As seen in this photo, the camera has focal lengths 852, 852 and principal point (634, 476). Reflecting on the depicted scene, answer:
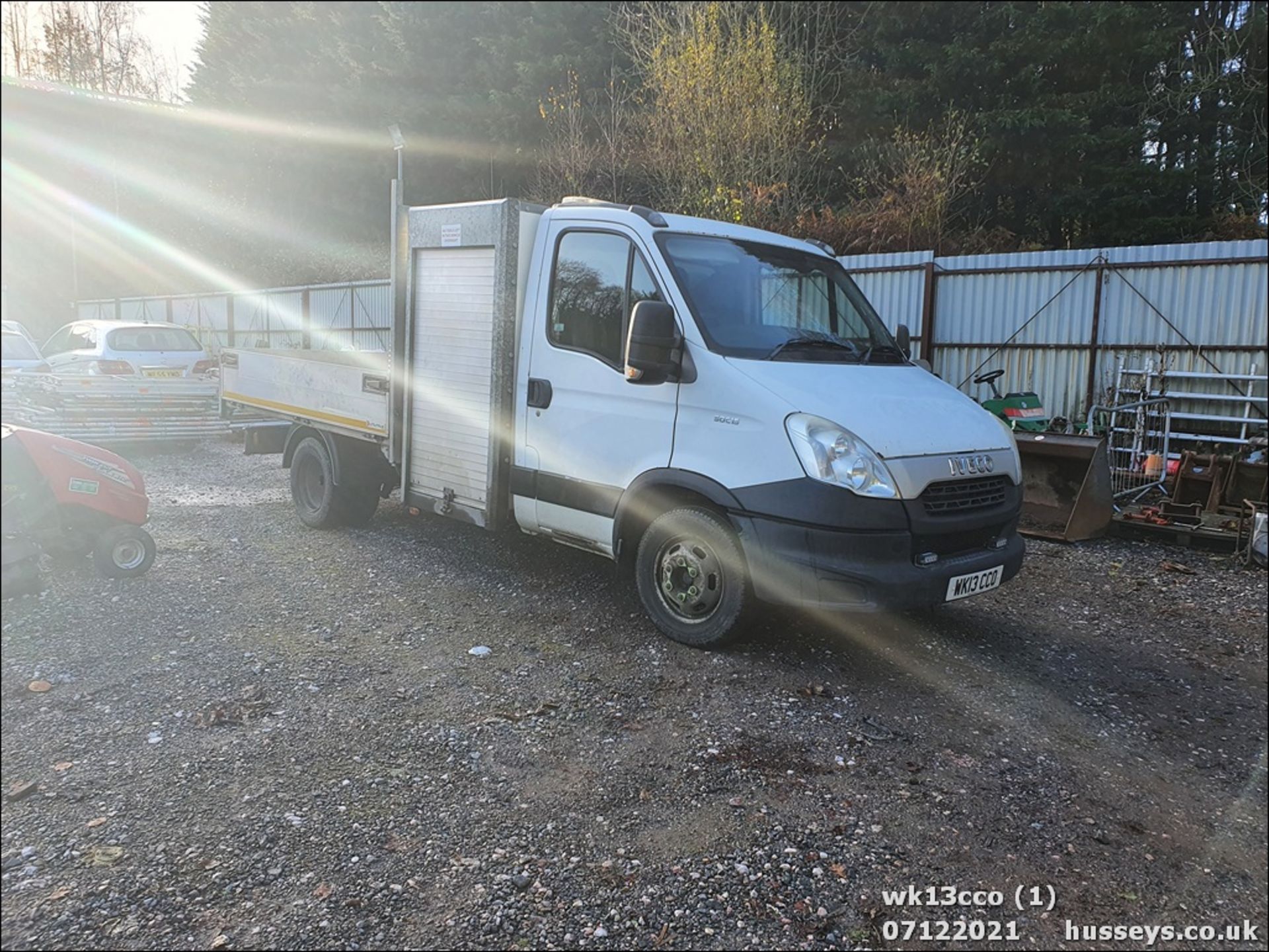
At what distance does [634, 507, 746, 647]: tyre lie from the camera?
4434 millimetres

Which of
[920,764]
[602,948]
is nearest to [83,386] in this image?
[602,948]

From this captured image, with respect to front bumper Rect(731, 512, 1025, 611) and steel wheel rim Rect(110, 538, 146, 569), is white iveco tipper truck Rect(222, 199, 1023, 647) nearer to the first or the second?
front bumper Rect(731, 512, 1025, 611)

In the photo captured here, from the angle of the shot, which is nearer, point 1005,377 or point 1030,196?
point 1005,377

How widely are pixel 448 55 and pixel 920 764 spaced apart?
22532mm

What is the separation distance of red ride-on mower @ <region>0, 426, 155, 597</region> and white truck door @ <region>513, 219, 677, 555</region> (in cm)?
217

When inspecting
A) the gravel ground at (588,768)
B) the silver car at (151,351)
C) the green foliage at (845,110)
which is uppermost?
the green foliage at (845,110)

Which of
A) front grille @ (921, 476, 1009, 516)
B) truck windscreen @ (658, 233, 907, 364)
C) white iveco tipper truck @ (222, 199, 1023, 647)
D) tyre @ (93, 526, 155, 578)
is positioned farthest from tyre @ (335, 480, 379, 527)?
front grille @ (921, 476, 1009, 516)

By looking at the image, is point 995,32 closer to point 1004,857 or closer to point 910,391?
point 910,391

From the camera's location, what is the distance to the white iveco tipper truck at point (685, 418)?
4094 mm

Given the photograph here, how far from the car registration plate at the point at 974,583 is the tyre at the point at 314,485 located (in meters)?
4.91

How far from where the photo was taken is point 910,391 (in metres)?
4.66

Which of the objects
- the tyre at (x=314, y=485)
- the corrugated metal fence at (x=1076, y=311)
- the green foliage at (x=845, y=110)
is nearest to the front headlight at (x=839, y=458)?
the tyre at (x=314, y=485)

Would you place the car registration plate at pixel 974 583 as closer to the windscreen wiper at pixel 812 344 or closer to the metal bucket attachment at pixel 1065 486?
the windscreen wiper at pixel 812 344

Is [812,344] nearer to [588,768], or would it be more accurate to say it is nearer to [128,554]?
[588,768]
